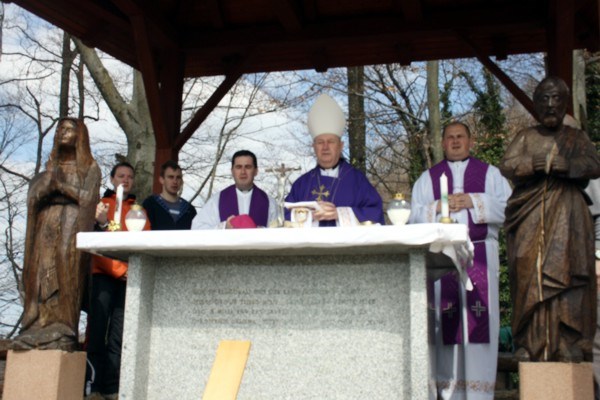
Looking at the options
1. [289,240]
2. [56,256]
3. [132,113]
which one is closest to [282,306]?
[289,240]

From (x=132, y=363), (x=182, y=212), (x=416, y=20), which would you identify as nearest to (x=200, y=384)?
(x=132, y=363)

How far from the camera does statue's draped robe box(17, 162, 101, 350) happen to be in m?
5.08

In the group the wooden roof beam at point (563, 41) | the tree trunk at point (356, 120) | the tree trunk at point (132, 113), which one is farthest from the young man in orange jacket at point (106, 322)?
the tree trunk at point (356, 120)

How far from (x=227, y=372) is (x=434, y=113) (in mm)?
13201

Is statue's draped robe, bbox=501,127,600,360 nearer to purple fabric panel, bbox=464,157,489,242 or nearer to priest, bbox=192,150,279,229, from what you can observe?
purple fabric panel, bbox=464,157,489,242

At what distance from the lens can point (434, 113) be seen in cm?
1593

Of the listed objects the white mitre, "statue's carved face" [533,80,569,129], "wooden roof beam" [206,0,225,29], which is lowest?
"statue's carved face" [533,80,569,129]

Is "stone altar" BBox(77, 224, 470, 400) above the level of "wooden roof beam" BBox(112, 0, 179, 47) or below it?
below

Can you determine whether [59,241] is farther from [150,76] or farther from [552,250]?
[552,250]

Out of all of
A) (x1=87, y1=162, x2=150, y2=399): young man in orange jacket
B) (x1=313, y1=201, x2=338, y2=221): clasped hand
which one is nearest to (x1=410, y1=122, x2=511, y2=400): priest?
(x1=313, y1=201, x2=338, y2=221): clasped hand

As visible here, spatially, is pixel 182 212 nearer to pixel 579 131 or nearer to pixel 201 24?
pixel 201 24

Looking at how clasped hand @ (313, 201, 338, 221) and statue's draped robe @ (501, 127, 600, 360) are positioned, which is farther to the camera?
clasped hand @ (313, 201, 338, 221)

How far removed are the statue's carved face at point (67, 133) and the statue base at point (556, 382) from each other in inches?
131

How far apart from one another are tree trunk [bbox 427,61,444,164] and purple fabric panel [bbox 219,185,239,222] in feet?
29.9
